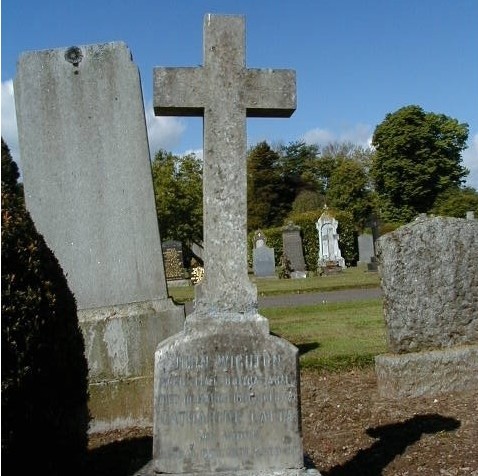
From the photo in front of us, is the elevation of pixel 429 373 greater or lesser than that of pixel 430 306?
lesser

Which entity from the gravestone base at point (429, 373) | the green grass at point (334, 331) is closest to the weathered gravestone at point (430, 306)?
the gravestone base at point (429, 373)

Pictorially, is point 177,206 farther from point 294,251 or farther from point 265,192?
point 265,192

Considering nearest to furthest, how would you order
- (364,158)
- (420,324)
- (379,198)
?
1. (420,324)
2. (379,198)
3. (364,158)

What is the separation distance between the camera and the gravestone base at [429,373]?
6.91 metres

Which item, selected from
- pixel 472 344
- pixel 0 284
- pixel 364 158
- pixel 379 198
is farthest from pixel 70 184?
pixel 364 158

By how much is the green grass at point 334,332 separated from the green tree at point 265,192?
42.8 m

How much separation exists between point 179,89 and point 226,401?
1.97 meters

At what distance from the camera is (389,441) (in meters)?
5.55

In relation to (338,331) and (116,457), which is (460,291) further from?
(338,331)

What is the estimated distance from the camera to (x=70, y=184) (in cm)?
661

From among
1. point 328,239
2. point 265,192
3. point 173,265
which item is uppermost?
point 265,192

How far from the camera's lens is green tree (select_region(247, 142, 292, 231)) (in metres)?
59.7

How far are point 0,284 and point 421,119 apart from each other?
63841 millimetres

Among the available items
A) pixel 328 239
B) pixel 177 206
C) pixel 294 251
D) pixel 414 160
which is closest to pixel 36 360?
pixel 294 251
